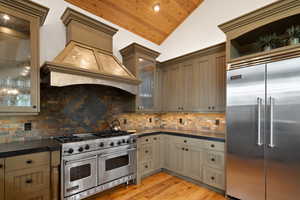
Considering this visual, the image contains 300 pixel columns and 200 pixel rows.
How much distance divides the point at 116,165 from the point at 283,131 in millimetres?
2460

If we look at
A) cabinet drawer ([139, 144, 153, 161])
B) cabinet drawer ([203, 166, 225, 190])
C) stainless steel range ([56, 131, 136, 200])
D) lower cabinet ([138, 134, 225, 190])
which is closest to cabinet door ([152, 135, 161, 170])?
lower cabinet ([138, 134, 225, 190])

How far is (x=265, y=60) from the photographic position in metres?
1.98

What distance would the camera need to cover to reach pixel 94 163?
2.28 meters

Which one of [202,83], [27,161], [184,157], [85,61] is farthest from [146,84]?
[27,161]

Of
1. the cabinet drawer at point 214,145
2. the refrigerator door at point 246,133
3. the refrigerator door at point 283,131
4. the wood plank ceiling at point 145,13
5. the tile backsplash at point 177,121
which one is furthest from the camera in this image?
the tile backsplash at point 177,121

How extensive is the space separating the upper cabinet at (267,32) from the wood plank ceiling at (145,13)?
1.69 m

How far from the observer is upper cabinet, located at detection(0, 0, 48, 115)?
70.7 inches

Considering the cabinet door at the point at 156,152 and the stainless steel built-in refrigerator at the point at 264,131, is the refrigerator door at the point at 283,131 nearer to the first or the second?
the stainless steel built-in refrigerator at the point at 264,131

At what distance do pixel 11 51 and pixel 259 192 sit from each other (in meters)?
3.74

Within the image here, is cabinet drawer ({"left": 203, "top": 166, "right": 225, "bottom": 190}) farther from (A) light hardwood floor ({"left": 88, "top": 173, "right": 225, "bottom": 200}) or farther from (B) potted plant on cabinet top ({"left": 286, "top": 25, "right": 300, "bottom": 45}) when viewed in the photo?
(B) potted plant on cabinet top ({"left": 286, "top": 25, "right": 300, "bottom": 45})

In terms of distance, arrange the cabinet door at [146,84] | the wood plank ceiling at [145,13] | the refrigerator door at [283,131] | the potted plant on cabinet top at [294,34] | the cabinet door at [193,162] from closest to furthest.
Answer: the refrigerator door at [283,131] < the potted plant on cabinet top at [294,34] < the cabinet door at [193,162] < the wood plank ceiling at [145,13] < the cabinet door at [146,84]

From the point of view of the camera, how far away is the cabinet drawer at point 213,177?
2.48 metres

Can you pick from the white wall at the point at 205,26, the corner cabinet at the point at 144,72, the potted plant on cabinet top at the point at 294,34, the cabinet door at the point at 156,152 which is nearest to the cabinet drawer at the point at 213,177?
the cabinet door at the point at 156,152

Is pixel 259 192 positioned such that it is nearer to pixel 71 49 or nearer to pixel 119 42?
pixel 71 49
